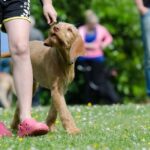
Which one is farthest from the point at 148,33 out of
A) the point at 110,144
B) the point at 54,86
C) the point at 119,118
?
the point at 110,144

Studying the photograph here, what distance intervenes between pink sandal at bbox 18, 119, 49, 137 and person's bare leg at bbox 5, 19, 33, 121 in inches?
4.0

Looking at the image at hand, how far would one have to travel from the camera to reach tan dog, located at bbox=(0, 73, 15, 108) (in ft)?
52.2

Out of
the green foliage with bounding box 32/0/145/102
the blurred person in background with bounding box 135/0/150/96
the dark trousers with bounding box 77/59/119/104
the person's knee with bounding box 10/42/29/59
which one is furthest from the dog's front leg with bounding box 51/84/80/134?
the green foliage with bounding box 32/0/145/102

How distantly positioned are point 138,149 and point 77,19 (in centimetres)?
1191

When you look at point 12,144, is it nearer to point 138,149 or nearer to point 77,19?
point 138,149

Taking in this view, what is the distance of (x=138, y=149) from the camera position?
21.0ft

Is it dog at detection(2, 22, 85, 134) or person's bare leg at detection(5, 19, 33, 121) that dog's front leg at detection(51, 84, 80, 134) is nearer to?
dog at detection(2, 22, 85, 134)

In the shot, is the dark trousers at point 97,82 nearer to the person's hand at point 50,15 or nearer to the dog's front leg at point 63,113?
the dog's front leg at point 63,113

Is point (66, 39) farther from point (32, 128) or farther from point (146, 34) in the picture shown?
point (146, 34)

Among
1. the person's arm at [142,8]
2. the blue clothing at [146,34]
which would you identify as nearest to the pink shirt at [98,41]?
the blue clothing at [146,34]

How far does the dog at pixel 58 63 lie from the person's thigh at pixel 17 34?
0.27 m

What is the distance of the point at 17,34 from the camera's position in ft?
24.2

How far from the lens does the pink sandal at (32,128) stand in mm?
7184

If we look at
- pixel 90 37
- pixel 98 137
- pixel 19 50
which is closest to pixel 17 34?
pixel 19 50
